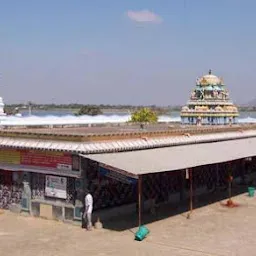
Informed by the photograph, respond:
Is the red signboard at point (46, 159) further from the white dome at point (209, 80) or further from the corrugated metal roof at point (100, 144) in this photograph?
the white dome at point (209, 80)

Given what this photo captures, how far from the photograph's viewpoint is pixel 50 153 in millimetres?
14062

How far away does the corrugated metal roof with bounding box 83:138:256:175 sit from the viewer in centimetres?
1280

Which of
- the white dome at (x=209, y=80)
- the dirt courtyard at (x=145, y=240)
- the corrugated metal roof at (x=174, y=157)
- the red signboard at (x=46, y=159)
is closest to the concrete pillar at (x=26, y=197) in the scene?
the dirt courtyard at (x=145, y=240)

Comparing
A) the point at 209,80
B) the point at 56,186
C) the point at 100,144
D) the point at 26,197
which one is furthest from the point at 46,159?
the point at 209,80

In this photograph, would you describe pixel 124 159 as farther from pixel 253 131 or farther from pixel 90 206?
pixel 253 131

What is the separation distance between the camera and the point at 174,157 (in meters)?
14.7

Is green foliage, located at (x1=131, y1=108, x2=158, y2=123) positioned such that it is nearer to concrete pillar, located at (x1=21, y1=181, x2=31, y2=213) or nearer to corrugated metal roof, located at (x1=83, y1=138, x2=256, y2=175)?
corrugated metal roof, located at (x1=83, y1=138, x2=256, y2=175)

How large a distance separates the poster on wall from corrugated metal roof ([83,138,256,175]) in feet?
4.71

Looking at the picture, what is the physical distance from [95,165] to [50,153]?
134 cm

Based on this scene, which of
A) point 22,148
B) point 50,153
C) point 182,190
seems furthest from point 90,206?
point 182,190

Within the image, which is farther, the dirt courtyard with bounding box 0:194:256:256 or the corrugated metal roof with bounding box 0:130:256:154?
the corrugated metal roof with bounding box 0:130:256:154

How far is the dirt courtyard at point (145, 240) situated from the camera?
11062 millimetres

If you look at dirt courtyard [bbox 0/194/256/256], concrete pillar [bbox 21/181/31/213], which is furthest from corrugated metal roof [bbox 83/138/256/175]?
concrete pillar [bbox 21/181/31/213]

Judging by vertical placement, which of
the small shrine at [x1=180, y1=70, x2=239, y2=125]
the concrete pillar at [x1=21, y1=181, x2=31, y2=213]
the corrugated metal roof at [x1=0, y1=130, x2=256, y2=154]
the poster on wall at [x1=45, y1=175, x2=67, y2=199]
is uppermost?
the small shrine at [x1=180, y1=70, x2=239, y2=125]
